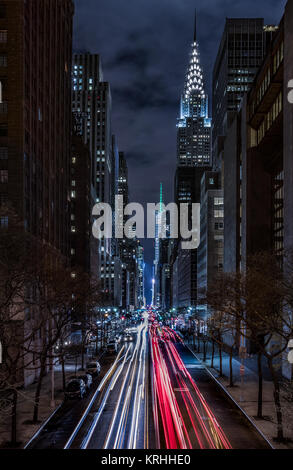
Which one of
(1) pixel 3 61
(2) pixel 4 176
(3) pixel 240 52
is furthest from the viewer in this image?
(3) pixel 240 52

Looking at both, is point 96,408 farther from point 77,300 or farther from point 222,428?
point 77,300

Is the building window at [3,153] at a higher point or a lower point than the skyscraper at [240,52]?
lower

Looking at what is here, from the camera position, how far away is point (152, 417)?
32250 mm

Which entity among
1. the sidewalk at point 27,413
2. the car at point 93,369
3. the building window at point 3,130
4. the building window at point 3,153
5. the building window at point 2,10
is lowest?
the car at point 93,369

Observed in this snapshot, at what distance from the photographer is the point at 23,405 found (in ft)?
120

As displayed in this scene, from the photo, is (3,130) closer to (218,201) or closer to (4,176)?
(4,176)

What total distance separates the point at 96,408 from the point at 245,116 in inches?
2116

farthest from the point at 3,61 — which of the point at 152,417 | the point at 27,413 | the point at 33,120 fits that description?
the point at 152,417

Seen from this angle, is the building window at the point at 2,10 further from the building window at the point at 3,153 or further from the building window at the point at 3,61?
the building window at the point at 3,153

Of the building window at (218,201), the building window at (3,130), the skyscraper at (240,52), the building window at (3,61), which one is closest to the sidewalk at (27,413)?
the building window at (3,130)

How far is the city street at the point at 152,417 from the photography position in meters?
26.8

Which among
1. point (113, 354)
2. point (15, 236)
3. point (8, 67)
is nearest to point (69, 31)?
point (8, 67)

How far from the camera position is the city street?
26797 mm

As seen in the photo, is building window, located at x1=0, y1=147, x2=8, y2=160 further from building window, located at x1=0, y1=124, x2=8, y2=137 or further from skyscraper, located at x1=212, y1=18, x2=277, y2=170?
skyscraper, located at x1=212, y1=18, x2=277, y2=170
